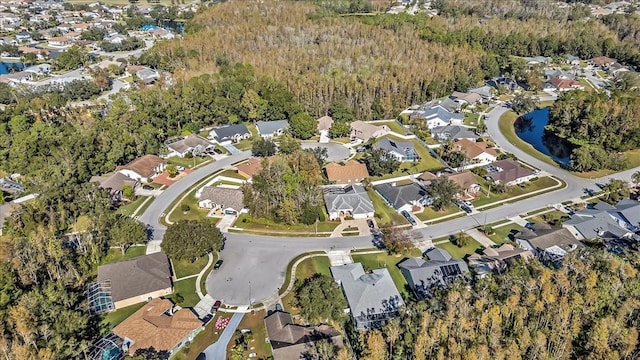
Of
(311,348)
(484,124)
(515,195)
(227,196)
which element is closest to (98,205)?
(227,196)

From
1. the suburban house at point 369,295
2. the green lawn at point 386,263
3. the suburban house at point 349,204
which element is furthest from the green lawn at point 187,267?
the suburban house at point 349,204

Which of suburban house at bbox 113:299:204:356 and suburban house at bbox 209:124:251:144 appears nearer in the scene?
suburban house at bbox 113:299:204:356

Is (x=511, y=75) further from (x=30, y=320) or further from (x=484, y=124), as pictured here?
(x=30, y=320)

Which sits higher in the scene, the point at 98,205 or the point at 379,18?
the point at 379,18

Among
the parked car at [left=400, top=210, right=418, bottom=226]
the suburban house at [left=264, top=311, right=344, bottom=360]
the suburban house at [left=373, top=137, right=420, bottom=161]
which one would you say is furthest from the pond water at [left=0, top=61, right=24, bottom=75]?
the suburban house at [left=264, top=311, right=344, bottom=360]

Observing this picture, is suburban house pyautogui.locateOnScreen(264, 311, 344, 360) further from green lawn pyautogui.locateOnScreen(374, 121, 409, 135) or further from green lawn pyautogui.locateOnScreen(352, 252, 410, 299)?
green lawn pyautogui.locateOnScreen(374, 121, 409, 135)

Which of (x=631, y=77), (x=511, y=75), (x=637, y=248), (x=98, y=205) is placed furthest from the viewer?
(x=511, y=75)

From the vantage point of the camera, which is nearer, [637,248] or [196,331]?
[196,331]

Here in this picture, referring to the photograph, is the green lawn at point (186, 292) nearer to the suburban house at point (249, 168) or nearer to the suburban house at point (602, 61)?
the suburban house at point (249, 168)

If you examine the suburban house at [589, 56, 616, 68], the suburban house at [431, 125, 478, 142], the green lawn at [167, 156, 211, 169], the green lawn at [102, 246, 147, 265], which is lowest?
the green lawn at [102, 246, 147, 265]
